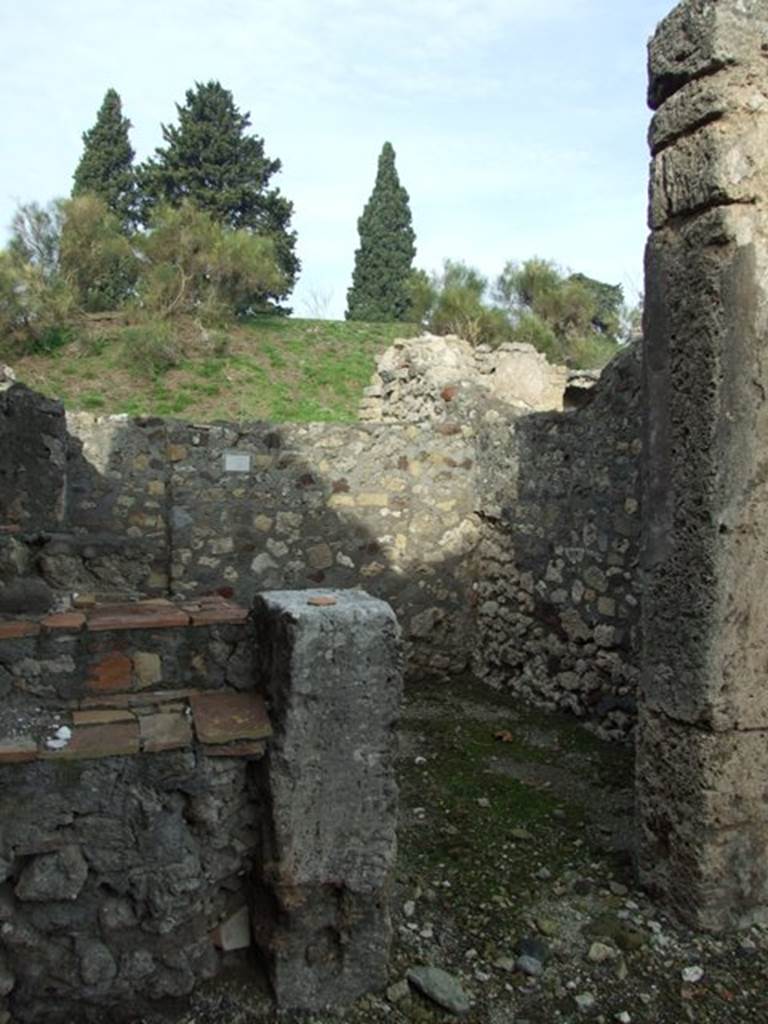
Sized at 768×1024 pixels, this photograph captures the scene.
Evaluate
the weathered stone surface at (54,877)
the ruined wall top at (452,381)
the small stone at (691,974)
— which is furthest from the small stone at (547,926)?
the ruined wall top at (452,381)

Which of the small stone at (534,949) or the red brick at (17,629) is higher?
the red brick at (17,629)

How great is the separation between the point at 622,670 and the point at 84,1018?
329 cm

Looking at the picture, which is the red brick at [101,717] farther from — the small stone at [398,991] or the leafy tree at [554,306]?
the leafy tree at [554,306]

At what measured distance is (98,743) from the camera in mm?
2213

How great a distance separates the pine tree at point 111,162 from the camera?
92.7 feet

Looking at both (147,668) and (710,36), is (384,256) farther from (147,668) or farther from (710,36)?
(147,668)

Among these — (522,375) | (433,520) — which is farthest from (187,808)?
(522,375)

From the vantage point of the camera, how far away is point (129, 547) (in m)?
5.34

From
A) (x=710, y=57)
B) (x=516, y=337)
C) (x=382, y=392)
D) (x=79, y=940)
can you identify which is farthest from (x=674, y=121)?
(x=516, y=337)

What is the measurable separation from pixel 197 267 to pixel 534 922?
2082 centimetres

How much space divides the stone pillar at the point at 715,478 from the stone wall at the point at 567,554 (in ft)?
5.04

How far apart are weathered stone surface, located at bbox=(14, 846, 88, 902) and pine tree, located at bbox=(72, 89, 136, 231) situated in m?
28.6

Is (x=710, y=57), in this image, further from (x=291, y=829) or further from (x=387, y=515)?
(x=387, y=515)

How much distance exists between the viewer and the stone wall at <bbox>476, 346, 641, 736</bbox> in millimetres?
4656
